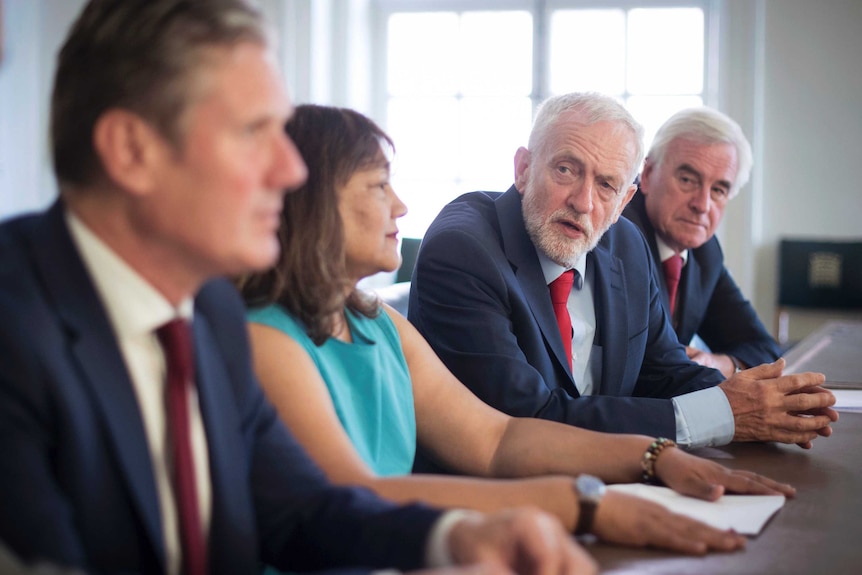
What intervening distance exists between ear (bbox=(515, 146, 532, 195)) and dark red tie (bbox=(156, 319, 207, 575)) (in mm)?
1537

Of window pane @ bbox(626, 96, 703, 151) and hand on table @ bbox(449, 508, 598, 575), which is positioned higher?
window pane @ bbox(626, 96, 703, 151)

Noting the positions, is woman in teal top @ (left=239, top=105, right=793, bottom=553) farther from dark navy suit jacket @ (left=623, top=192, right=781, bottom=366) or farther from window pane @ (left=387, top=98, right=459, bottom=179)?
window pane @ (left=387, top=98, right=459, bottom=179)

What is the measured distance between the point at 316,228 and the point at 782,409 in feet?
3.18

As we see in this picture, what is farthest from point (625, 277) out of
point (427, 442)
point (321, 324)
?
point (321, 324)

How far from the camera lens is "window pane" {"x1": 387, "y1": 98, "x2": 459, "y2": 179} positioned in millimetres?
5734

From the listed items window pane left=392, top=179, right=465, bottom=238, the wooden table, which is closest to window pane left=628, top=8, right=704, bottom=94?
window pane left=392, top=179, right=465, bottom=238

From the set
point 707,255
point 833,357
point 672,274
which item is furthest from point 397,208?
point 707,255

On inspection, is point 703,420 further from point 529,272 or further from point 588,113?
point 588,113

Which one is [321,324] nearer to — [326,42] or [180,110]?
[180,110]

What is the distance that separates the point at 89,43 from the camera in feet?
3.05

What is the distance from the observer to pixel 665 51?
544 centimetres

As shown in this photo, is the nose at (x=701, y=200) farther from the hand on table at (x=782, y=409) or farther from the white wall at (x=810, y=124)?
the white wall at (x=810, y=124)

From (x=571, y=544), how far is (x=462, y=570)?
135 millimetres

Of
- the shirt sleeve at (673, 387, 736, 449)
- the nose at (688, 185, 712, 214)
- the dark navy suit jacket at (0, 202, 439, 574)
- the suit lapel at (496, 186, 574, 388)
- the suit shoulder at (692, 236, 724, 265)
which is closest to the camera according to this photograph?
the dark navy suit jacket at (0, 202, 439, 574)
